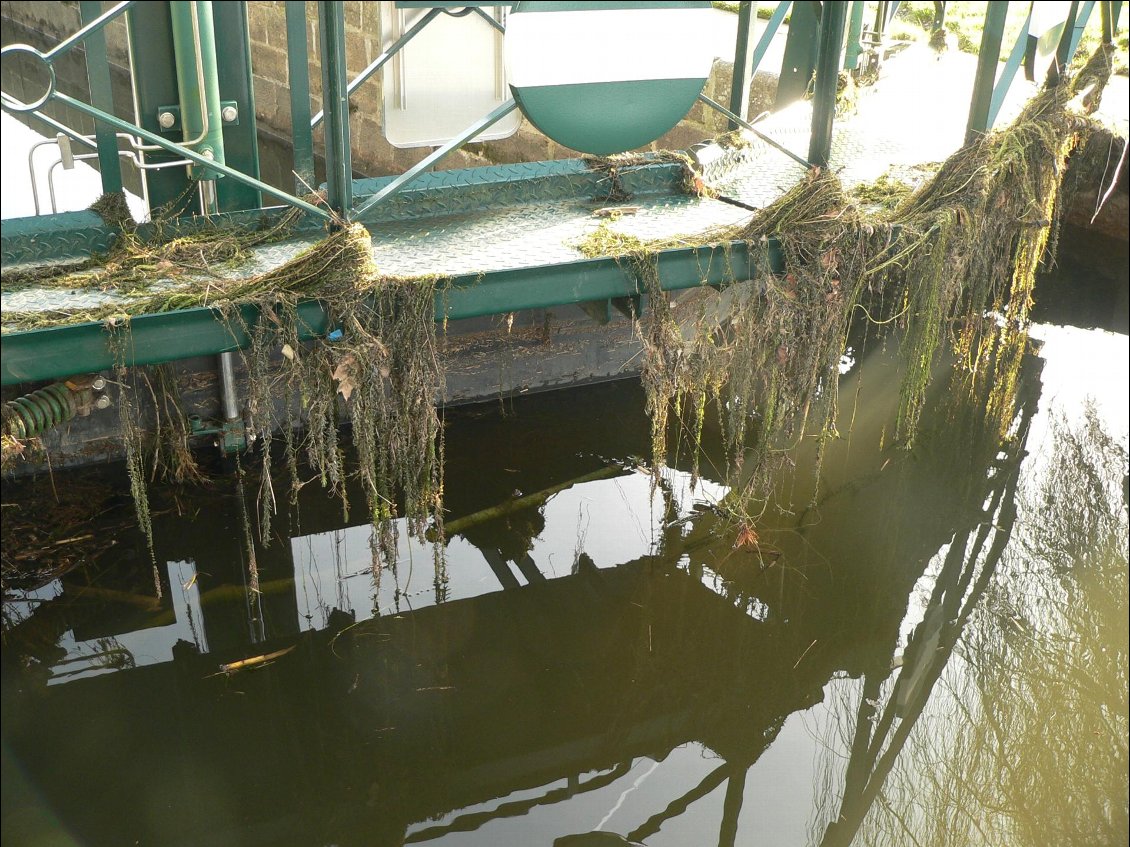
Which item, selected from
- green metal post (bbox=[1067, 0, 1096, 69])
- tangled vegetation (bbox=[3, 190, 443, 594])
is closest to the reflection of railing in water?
tangled vegetation (bbox=[3, 190, 443, 594])

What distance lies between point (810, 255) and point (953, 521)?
177 cm

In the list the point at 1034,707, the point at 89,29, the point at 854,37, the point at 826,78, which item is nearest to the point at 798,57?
the point at 854,37

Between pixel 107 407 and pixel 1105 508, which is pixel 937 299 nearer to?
pixel 1105 508

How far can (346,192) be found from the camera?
4102 millimetres

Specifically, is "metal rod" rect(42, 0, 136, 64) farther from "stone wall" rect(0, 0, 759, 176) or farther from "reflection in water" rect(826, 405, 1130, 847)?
"stone wall" rect(0, 0, 759, 176)

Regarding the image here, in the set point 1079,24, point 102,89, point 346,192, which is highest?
point 1079,24

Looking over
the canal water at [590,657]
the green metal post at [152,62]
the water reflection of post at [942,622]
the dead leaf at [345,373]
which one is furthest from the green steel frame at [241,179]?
the water reflection of post at [942,622]

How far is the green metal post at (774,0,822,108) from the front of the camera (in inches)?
243

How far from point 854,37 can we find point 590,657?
14.8 feet

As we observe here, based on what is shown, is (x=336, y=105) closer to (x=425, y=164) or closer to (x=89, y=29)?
(x=425, y=164)

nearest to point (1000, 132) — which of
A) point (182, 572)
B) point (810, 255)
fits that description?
point (810, 255)

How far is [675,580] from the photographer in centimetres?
496

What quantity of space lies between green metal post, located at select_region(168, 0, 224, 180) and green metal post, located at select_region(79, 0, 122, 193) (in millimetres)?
254

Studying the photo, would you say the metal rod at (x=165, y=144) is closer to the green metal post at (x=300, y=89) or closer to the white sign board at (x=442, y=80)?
the green metal post at (x=300, y=89)
